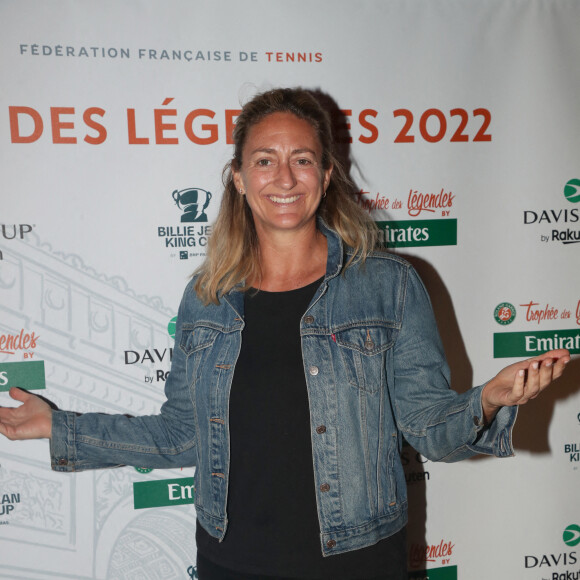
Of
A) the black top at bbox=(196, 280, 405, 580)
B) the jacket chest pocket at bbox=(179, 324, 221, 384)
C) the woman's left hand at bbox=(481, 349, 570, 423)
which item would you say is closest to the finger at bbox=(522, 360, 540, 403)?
the woman's left hand at bbox=(481, 349, 570, 423)

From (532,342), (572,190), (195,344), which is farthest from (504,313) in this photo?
(195,344)

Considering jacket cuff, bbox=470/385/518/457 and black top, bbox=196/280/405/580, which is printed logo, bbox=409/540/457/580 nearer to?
black top, bbox=196/280/405/580

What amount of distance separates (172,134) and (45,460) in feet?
4.30

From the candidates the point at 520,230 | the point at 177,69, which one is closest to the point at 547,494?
the point at 520,230

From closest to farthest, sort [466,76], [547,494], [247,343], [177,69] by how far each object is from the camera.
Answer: [247,343] → [177,69] → [466,76] → [547,494]

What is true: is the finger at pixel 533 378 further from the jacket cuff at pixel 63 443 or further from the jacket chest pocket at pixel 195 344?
the jacket cuff at pixel 63 443

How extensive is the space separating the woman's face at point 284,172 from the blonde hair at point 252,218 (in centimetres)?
4

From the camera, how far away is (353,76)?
91.3 inches

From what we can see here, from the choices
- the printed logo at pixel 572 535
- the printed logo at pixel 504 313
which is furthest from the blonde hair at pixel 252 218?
the printed logo at pixel 572 535

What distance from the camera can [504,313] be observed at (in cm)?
250

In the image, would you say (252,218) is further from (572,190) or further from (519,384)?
(572,190)

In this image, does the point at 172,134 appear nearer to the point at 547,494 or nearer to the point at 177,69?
the point at 177,69

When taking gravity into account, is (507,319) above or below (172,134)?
below

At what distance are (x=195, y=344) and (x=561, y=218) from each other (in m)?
1.64
